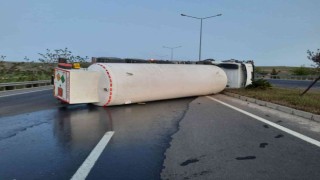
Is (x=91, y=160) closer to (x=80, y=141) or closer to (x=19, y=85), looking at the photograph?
(x=80, y=141)

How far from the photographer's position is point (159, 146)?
7266 millimetres

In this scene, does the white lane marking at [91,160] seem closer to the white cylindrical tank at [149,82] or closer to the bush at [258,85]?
the white cylindrical tank at [149,82]

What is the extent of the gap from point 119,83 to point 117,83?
0.38 feet

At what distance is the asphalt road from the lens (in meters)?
5.46

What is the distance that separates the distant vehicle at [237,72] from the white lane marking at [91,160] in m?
17.1

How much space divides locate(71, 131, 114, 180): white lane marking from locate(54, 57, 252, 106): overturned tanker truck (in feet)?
18.8

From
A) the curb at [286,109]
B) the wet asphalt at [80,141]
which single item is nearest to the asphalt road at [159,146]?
the wet asphalt at [80,141]

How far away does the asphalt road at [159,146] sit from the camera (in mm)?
5457

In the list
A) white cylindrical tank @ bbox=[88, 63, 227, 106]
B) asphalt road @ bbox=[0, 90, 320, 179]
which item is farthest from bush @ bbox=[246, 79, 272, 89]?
asphalt road @ bbox=[0, 90, 320, 179]

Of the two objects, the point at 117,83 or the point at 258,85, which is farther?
the point at 258,85

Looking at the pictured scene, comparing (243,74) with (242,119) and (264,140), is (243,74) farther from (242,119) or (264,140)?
(264,140)

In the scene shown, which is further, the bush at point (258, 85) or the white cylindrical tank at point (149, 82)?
the bush at point (258, 85)

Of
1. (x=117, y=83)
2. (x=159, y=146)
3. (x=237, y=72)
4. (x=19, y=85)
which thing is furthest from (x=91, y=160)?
(x=19, y=85)

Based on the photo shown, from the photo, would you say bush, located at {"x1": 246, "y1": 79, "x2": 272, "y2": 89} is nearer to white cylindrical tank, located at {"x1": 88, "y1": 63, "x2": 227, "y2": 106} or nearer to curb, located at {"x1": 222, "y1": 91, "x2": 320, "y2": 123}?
white cylindrical tank, located at {"x1": 88, "y1": 63, "x2": 227, "y2": 106}
